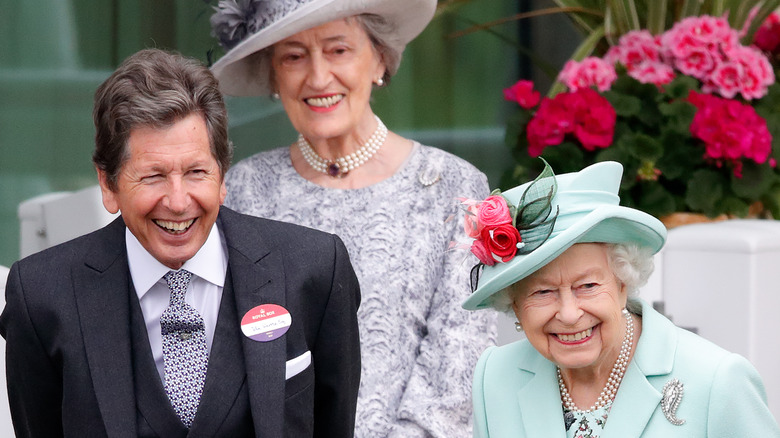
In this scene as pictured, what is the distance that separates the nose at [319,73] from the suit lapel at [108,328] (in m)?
0.96

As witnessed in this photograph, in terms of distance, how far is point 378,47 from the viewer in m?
3.51

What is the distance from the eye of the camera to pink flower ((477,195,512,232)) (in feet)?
7.71

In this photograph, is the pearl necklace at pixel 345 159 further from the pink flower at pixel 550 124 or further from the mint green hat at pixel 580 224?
the pink flower at pixel 550 124

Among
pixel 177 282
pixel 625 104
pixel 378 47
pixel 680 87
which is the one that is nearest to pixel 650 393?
pixel 177 282

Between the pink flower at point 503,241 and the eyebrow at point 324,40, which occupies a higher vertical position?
the eyebrow at point 324,40

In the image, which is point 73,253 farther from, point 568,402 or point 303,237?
point 568,402

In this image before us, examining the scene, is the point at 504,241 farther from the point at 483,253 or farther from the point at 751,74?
the point at 751,74

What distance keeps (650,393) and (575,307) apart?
0.23 meters

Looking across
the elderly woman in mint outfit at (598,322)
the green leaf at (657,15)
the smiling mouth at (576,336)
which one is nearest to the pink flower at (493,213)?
the elderly woman in mint outfit at (598,322)

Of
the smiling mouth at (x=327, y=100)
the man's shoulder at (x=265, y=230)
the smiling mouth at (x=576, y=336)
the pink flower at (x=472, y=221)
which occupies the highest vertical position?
the smiling mouth at (x=327, y=100)

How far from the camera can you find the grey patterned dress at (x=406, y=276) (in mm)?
3197

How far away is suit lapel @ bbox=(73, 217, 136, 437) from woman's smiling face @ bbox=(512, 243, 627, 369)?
820 mm

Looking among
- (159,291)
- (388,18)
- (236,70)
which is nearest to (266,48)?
(236,70)

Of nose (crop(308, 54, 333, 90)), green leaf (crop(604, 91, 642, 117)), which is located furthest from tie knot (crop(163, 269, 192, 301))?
green leaf (crop(604, 91, 642, 117))
